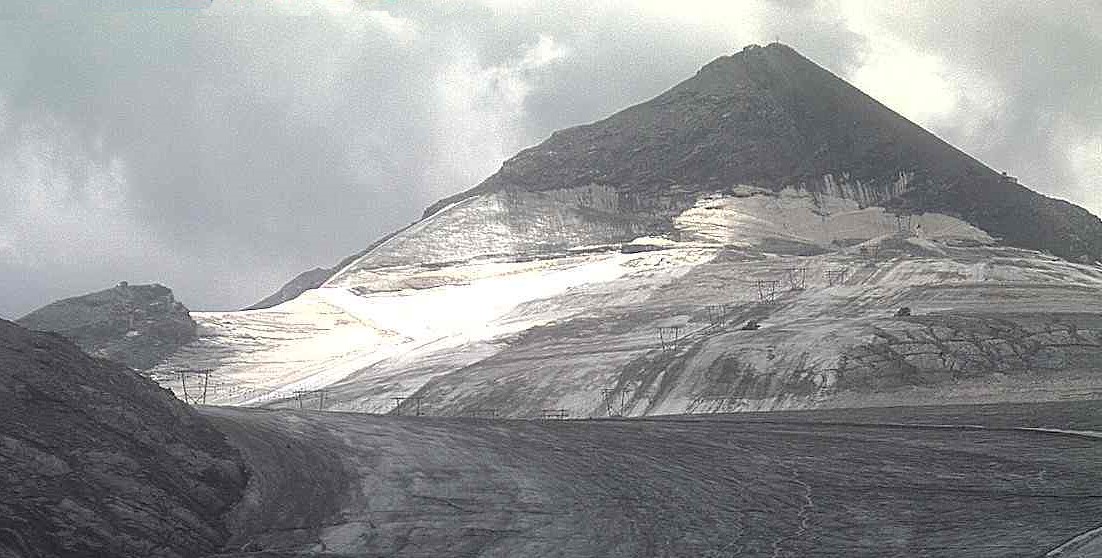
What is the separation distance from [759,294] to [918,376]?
3337 centimetres

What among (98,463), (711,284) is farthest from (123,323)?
(98,463)

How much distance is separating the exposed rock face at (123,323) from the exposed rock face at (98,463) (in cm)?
6113

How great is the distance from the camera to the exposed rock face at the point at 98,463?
13.5 metres

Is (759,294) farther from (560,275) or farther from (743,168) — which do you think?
(743,168)

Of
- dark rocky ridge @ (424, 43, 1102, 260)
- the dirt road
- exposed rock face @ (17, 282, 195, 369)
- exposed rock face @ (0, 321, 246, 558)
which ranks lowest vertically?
the dirt road

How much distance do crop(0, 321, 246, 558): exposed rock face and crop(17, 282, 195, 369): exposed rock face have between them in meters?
61.1

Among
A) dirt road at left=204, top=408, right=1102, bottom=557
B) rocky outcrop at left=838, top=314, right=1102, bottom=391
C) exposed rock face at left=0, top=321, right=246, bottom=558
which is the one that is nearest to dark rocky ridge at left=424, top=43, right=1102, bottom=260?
rocky outcrop at left=838, top=314, right=1102, bottom=391

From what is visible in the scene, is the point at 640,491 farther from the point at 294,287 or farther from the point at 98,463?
the point at 294,287

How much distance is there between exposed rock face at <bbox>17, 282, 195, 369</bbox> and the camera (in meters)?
77.4

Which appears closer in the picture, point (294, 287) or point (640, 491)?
point (640, 491)

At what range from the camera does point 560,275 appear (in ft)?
334

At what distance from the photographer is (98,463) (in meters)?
15.2

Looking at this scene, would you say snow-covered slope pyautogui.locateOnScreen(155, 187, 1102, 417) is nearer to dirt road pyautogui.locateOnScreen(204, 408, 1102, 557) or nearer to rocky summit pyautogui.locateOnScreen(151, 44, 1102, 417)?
rocky summit pyautogui.locateOnScreen(151, 44, 1102, 417)

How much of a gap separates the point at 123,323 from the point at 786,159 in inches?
3091
